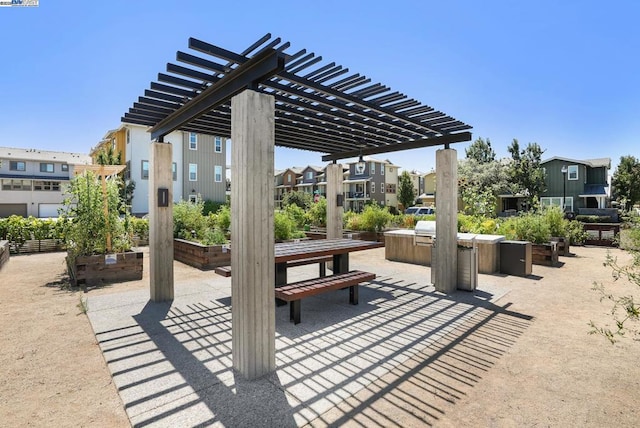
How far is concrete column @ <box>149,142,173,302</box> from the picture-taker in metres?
5.48

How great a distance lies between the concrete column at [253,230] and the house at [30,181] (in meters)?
33.2

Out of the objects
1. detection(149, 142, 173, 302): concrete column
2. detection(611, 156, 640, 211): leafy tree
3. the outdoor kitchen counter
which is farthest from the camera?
detection(611, 156, 640, 211): leafy tree

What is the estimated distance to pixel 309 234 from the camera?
43.2 feet

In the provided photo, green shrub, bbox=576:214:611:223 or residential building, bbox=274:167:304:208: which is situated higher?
residential building, bbox=274:167:304:208

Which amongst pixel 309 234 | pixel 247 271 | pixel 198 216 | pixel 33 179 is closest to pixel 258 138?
pixel 247 271

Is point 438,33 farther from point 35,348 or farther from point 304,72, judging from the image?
point 35,348

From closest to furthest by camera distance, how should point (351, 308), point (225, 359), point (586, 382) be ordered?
point (586, 382)
point (225, 359)
point (351, 308)

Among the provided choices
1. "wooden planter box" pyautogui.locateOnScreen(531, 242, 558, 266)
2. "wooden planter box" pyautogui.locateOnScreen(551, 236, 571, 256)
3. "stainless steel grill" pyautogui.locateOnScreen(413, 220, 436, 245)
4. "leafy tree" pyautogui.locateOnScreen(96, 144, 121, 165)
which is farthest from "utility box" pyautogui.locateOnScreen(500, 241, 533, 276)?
"leafy tree" pyautogui.locateOnScreen(96, 144, 121, 165)

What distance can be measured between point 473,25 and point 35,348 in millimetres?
9288

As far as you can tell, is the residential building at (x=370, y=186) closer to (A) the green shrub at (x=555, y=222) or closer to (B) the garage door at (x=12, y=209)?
(A) the green shrub at (x=555, y=222)

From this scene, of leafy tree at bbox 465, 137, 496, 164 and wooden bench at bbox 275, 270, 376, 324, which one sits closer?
wooden bench at bbox 275, 270, 376, 324

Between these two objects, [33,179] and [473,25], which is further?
[33,179]

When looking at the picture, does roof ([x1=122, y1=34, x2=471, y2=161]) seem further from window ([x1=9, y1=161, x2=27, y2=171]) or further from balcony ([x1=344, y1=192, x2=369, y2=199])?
window ([x1=9, y1=161, x2=27, y2=171])

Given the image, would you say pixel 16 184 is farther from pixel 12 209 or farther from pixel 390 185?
pixel 390 185
